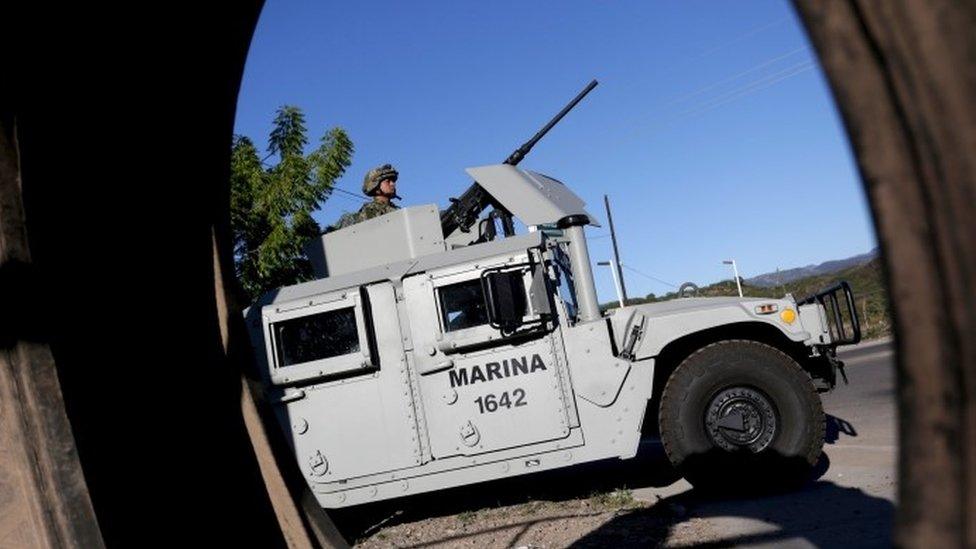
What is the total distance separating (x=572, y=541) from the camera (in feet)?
18.4

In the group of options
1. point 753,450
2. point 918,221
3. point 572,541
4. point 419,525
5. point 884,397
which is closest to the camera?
point 918,221

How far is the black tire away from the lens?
253 inches

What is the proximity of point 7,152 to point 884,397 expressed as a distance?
1040cm

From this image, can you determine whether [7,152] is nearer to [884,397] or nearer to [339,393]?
[339,393]

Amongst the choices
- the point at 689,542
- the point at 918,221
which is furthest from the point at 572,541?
the point at 918,221

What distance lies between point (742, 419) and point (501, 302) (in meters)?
1.93

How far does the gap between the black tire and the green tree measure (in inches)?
281

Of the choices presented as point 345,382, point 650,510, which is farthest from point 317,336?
point 650,510

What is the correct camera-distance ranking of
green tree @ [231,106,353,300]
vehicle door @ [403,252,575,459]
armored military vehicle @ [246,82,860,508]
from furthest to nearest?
1. green tree @ [231,106,353,300]
2. vehicle door @ [403,252,575,459]
3. armored military vehicle @ [246,82,860,508]

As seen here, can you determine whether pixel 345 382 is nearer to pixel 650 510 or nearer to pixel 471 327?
pixel 471 327

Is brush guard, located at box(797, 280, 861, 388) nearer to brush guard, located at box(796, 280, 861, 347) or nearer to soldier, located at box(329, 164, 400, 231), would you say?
brush guard, located at box(796, 280, 861, 347)

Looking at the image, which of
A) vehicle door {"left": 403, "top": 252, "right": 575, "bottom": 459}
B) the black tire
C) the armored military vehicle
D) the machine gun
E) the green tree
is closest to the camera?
the black tire

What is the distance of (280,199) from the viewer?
12812mm

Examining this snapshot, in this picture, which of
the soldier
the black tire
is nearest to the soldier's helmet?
the soldier
